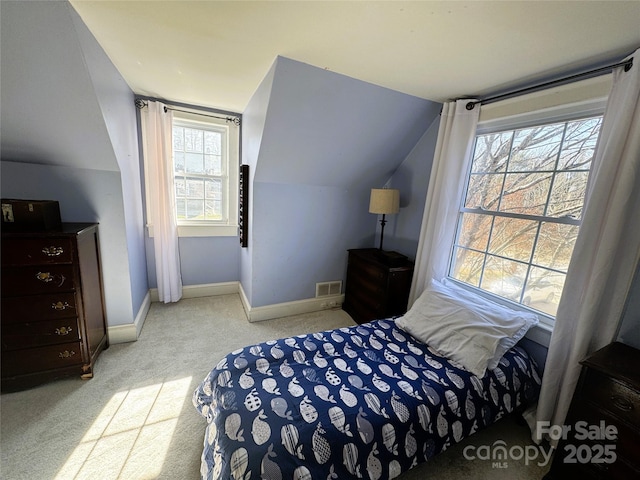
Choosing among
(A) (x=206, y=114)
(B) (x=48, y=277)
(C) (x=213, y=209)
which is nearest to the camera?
(B) (x=48, y=277)

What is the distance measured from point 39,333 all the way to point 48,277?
1.30 feet

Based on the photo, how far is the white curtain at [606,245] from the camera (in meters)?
1.24

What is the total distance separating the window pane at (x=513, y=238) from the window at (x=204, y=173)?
2.79 m

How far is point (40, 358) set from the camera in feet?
5.50

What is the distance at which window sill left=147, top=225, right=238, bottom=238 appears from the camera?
294cm

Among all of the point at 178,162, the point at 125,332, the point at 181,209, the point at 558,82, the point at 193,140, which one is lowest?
the point at 125,332

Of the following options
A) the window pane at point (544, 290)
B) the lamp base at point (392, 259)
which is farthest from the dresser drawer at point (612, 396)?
the lamp base at point (392, 259)

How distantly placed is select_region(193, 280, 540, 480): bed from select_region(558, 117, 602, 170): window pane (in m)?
1.20

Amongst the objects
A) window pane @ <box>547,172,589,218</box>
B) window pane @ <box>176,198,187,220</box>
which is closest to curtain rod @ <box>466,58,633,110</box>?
window pane @ <box>547,172,589,218</box>

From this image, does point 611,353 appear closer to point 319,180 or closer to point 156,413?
point 319,180

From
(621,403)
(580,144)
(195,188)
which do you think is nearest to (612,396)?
(621,403)

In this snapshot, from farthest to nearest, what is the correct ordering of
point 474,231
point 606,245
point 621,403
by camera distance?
1. point 474,231
2. point 606,245
3. point 621,403

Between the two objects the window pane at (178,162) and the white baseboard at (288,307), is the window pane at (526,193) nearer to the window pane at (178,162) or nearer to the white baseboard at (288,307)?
the white baseboard at (288,307)

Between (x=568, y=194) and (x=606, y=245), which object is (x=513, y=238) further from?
(x=606, y=245)
